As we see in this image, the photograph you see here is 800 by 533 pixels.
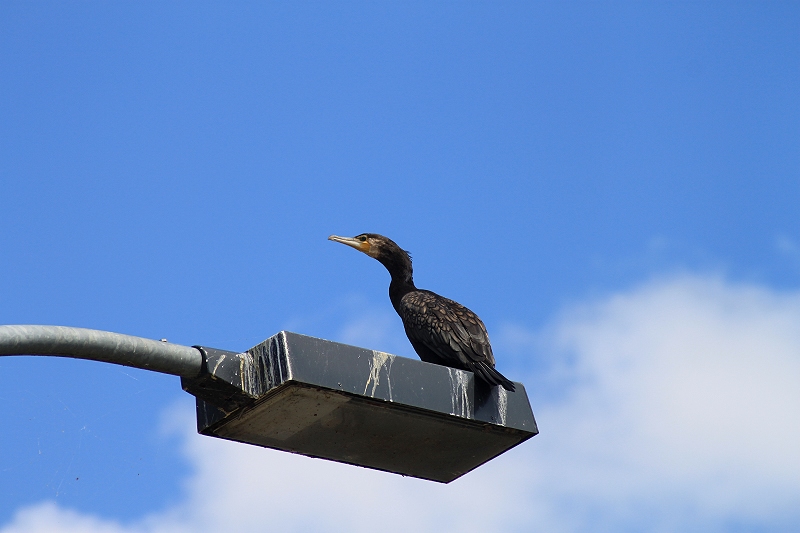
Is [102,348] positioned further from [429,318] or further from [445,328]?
[429,318]

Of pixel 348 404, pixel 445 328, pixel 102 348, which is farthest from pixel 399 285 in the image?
pixel 102 348

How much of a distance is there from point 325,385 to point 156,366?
32.3 inches

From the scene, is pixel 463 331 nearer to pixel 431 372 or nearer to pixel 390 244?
pixel 390 244

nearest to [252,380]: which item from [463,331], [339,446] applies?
[339,446]

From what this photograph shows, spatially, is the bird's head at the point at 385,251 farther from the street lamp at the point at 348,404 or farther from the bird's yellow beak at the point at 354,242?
the street lamp at the point at 348,404

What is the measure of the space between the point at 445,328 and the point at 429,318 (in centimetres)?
28

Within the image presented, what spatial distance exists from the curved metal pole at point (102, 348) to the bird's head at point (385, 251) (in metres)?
5.34

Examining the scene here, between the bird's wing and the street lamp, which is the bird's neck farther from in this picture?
the street lamp

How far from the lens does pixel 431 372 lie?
20.0ft

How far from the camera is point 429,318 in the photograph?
30.6ft

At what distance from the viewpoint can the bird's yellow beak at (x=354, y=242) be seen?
10664 millimetres

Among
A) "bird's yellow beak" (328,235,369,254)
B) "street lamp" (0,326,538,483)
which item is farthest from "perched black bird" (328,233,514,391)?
"street lamp" (0,326,538,483)

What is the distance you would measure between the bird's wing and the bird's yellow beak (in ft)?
3.06

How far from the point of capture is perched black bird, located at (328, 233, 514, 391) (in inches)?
342
